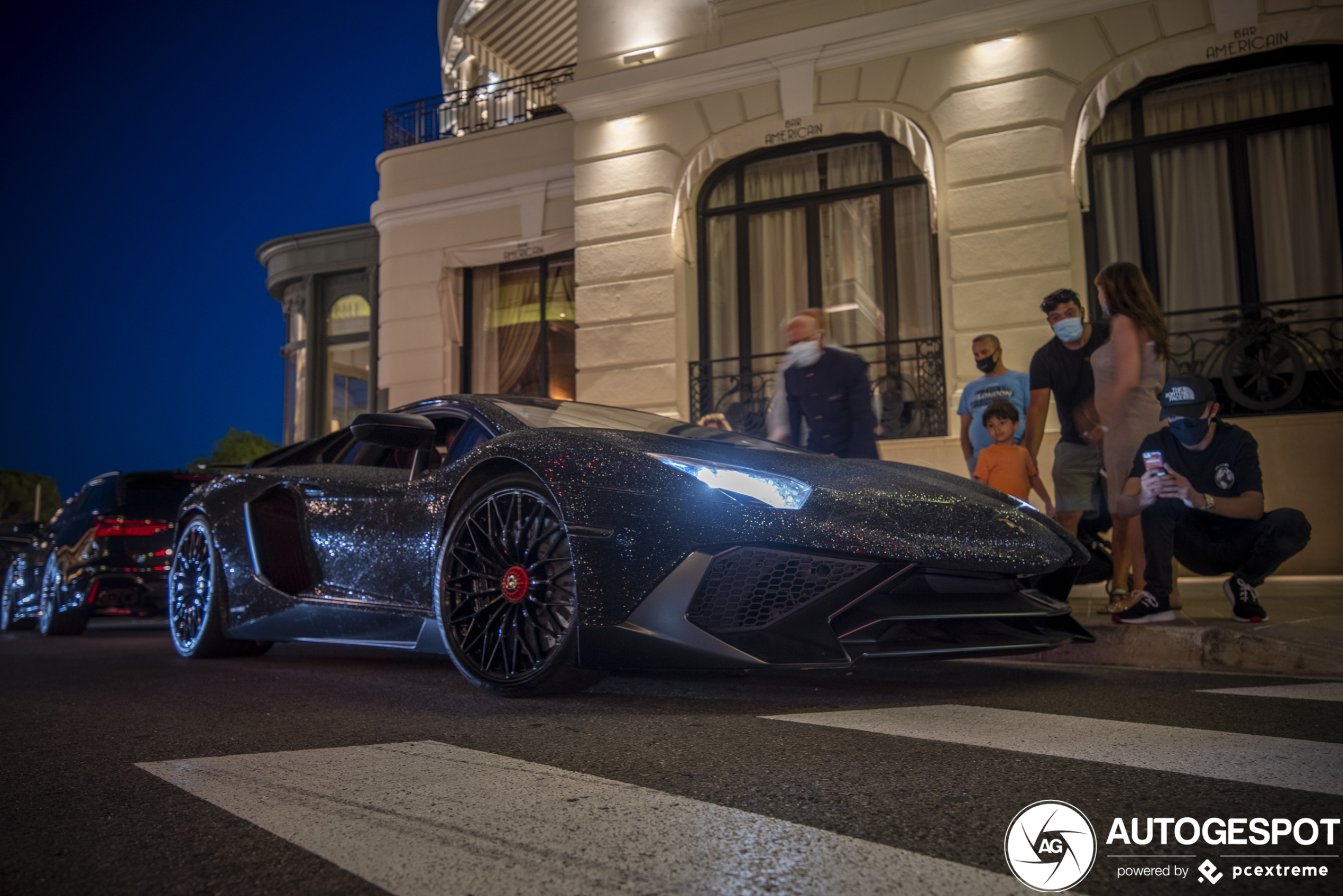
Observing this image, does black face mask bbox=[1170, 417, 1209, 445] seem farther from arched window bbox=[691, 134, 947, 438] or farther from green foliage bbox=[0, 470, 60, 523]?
green foliage bbox=[0, 470, 60, 523]

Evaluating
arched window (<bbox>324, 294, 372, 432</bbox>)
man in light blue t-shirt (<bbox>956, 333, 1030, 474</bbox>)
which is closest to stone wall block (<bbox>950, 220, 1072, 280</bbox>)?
man in light blue t-shirt (<bbox>956, 333, 1030, 474</bbox>)

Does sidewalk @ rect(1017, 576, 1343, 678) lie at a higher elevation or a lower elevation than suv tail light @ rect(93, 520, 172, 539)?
lower

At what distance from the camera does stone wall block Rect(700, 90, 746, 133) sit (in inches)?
403

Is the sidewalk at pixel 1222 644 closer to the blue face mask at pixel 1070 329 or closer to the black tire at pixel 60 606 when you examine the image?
the blue face mask at pixel 1070 329

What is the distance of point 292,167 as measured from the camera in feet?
402

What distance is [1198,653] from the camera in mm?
3936

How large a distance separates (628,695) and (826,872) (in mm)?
1821

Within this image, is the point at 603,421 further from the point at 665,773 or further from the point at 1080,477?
the point at 1080,477

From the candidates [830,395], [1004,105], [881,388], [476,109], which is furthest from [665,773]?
[476,109]

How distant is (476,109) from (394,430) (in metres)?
10.8

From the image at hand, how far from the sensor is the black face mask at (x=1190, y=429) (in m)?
4.56

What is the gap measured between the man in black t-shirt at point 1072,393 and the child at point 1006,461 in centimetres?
20

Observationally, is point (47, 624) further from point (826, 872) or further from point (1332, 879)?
point (1332, 879)

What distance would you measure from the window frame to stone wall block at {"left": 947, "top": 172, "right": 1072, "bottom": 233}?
2.26 ft
